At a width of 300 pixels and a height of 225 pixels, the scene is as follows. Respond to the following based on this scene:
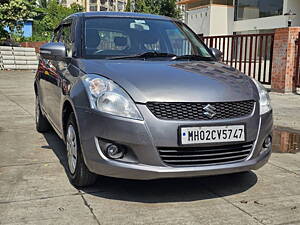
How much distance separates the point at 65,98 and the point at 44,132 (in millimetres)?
2445

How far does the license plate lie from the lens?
3.00 metres

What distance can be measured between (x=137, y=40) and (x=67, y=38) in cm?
87

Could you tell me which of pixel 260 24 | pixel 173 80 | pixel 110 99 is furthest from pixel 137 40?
pixel 260 24

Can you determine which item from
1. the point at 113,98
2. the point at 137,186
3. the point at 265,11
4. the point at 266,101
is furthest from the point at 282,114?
the point at 265,11

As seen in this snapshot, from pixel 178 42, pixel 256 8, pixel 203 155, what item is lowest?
pixel 203 155

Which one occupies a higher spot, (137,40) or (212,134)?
(137,40)

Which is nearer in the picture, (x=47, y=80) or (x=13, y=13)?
(x=47, y=80)

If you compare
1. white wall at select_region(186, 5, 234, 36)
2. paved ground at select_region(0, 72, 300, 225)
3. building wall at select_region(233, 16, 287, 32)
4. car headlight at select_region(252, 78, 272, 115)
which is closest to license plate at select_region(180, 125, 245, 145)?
car headlight at select_region(252, 78, 272, 115)

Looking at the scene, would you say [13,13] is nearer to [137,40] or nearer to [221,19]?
[221,19]

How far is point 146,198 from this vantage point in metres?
3.31

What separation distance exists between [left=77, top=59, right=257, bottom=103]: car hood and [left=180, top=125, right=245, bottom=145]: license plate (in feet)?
0.75

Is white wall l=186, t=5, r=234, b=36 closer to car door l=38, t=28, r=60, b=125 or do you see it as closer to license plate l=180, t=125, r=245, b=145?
car door l=38, t=28, r=60, b=125

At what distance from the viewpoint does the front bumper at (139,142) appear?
9.73ft

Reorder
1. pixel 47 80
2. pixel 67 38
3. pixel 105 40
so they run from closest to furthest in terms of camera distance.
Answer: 1. pixel 105 40
2. pixel 67 38
3. pixel 47 80
